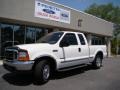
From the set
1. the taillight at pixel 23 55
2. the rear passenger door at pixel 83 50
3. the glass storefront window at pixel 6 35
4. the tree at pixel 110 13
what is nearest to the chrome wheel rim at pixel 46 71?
the taillight at pixel 23 55

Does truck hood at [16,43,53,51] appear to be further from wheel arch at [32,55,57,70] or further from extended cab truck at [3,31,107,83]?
wheel arch at [32,55,57,70]

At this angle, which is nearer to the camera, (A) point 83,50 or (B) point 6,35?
(A) point 83,50

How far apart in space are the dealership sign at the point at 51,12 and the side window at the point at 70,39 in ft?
26.3

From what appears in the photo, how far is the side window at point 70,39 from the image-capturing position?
30.9 feet

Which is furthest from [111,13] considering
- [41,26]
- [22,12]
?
[22,12]

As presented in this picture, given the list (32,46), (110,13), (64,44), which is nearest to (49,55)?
(32,46)

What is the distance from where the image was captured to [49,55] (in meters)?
8.19

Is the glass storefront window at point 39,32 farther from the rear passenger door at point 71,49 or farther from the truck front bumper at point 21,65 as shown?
the truck front bumper at point 21,65

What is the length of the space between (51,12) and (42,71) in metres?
11.6

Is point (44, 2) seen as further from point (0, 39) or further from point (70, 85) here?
point (70, 85)

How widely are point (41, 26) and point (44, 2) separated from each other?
2.52m

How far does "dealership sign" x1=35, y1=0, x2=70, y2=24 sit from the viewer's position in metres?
17.5

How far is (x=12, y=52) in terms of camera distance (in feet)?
25.8

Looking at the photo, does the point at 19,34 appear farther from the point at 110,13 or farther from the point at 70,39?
the point at 110,13
